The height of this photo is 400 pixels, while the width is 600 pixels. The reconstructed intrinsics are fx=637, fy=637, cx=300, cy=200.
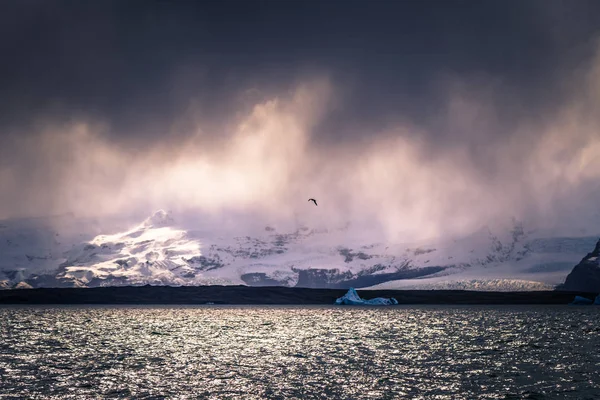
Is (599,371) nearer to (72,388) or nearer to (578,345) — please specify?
(578,345)

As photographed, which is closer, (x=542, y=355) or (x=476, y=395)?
(x=476, y=395)

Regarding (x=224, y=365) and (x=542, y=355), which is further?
(x=542, y=355)

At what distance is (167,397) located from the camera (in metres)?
51.4

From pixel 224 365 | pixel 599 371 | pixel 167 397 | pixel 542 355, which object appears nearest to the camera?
pixel 167 397

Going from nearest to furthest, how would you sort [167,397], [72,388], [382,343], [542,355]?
[167,397], [72,388], [542,355], [382,343]

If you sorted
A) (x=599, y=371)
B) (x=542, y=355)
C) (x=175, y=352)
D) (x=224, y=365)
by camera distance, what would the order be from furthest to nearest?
(x=175, y=352) → (x=542, y=355) → (x=224, y=365) → (x=599, y=371)

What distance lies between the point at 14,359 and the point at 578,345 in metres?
A: 76.2

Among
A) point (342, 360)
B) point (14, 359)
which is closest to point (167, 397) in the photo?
point (342, 360)

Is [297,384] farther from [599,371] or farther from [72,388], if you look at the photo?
[599,371]

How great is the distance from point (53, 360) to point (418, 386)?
147 ft

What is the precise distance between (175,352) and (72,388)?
3177 cm

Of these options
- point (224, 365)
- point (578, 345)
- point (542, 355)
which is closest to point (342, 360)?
point (224, 365)

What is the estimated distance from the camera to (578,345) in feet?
302

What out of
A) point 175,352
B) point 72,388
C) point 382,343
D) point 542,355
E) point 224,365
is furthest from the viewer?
point 382,343
